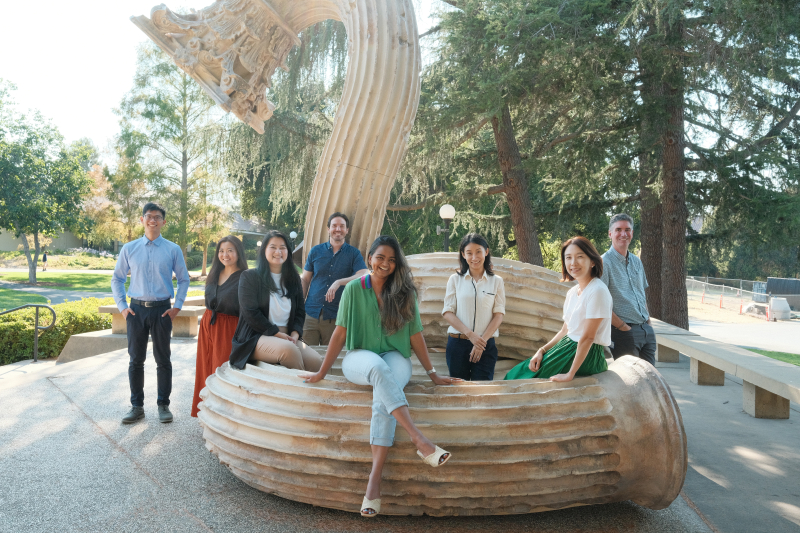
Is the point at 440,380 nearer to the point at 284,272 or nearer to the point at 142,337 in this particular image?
the point at 284,272

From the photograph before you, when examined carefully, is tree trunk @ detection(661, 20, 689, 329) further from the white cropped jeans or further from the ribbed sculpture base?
the white cropped jeans

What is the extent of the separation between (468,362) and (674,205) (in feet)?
24.5

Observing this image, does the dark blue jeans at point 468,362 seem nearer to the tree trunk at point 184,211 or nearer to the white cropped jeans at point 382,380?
the white cropped jeans at point 382,380

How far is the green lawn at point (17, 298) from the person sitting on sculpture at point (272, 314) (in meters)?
15.3

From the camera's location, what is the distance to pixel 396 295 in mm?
3018

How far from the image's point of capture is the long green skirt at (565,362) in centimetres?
298

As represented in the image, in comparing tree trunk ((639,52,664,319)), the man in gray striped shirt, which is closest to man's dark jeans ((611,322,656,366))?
the man in gray striped shirt

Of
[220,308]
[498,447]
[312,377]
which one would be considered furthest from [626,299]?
[220,308]

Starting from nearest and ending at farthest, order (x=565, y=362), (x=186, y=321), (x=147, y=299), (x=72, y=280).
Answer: (x=565, y=362), (x=147, y=299), (x=186, y=321), (x=72, y=280)

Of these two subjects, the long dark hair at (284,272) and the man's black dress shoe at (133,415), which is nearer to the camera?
the long dark hair at (284,272)

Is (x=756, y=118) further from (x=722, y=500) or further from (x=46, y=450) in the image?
(x=46, y=450)

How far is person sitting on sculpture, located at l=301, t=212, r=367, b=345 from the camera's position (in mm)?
4082

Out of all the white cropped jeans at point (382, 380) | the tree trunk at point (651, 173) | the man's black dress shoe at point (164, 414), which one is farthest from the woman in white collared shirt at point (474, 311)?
the tree trunk at point (651, 173)

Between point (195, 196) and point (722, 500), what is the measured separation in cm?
2225
